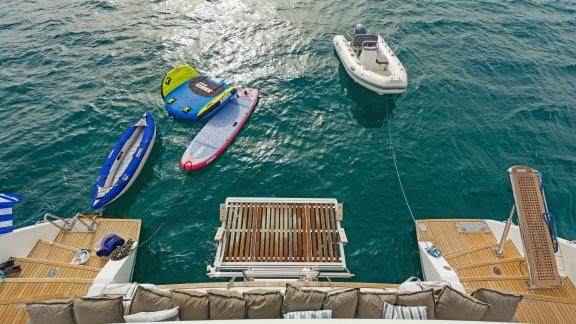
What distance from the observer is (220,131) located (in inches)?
844

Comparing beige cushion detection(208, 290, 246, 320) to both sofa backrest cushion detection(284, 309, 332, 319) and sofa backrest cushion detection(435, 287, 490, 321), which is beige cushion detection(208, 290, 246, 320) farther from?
sofa backrest cushion detection(435, 287, 490, 321)

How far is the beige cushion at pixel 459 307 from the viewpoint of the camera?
8.06m

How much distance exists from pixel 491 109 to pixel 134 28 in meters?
34.4

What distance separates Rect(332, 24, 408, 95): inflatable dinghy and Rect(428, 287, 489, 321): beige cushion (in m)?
18.1

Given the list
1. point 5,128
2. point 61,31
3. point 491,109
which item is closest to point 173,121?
point 5,128

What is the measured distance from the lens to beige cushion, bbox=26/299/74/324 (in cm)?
802

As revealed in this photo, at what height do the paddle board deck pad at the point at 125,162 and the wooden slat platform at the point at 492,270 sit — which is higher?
the paddle board deck pad at the point at 125,162

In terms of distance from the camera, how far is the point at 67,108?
2338 cm

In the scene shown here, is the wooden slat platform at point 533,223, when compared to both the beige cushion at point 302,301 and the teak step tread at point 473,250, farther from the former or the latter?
the beige cushion at point 302,301

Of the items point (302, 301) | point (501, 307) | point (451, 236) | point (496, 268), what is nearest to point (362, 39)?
point (451, 236)

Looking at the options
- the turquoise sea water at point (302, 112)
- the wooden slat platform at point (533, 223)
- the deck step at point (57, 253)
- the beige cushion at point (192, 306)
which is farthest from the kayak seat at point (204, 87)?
the wooden slat platform at point (533, 223)

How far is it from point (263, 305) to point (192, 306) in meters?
1.97

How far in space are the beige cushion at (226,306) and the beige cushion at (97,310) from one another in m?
2.45

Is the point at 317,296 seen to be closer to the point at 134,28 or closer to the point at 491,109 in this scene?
the point at 491,109
